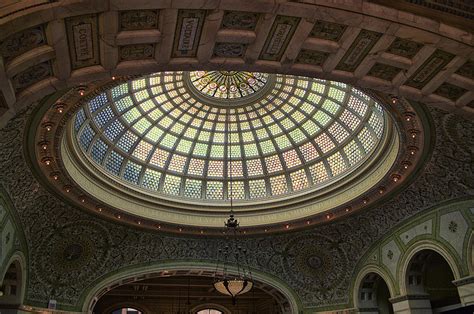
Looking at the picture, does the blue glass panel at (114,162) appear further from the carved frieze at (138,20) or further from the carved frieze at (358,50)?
the carved frieze at (358,50)

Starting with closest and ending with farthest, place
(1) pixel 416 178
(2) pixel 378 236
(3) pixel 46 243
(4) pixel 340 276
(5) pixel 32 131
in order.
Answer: (5) pixel 32 131, (1) pixel 416 178, (3) pixel 46 243, (2) pixel 378 236, (4) pixel 340 276

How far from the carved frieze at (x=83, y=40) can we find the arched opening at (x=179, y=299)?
19.5 meters

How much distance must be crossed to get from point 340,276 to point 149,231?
31.9ft

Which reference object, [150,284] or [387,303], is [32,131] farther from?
[387,303]

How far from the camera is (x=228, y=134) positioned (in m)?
23.8

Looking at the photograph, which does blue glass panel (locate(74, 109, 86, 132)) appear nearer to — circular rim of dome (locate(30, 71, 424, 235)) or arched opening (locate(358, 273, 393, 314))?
circular rim of dome (locate(30, 71, 424, 235))

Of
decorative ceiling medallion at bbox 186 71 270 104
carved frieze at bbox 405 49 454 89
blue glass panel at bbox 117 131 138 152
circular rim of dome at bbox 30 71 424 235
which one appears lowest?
carved frieze at bbox 405 49 454 89

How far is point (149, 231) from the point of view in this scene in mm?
20562

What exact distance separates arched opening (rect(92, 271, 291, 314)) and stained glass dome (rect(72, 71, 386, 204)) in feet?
20.5

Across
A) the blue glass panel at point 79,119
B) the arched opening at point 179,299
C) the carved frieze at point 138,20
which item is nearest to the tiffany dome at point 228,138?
the blue glass panel at point 79,119

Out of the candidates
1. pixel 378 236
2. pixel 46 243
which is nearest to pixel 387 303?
pixel 378 236

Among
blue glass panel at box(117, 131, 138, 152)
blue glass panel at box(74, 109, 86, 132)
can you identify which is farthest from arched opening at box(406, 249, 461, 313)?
blue glass panel at box(74, 109, 86, 132)

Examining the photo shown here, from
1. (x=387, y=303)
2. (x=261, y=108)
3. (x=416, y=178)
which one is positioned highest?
(x=261, y=108)

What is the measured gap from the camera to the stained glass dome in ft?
65.9
